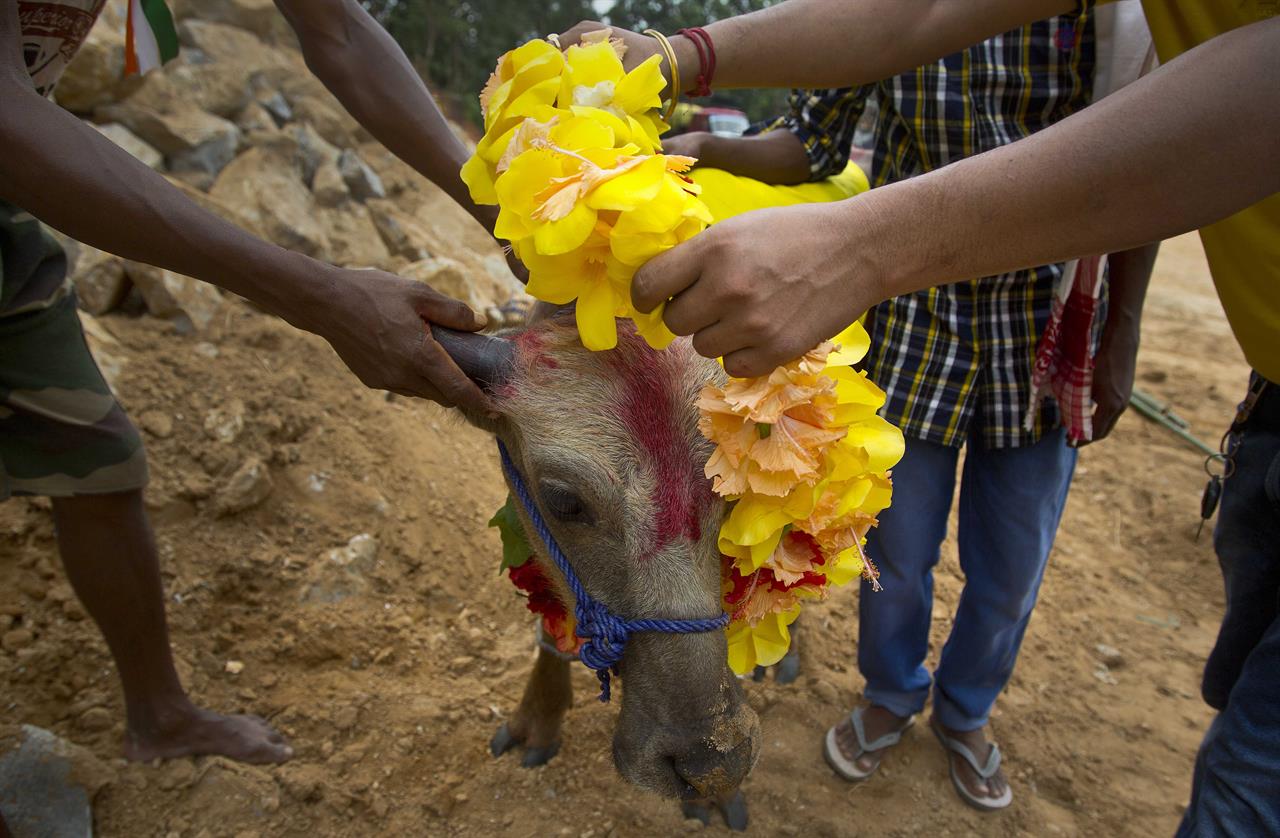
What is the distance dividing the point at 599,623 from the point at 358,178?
886cm

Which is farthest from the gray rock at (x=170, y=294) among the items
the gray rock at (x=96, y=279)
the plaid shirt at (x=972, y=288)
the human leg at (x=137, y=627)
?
the plaid shirt at (x=972, y=288)

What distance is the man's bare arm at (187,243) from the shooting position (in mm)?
1920

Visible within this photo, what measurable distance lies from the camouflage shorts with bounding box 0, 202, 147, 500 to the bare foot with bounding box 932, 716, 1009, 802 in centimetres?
357

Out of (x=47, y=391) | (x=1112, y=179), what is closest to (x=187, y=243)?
(x=47, y=391)

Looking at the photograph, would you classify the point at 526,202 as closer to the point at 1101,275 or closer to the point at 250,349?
the point at 1101,275

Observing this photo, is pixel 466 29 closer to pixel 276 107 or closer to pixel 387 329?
pixel 276 107

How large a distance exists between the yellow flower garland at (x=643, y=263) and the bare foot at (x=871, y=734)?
170 centimetres

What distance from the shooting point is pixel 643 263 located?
1678 mm

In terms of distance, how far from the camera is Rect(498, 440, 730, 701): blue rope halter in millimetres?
2113

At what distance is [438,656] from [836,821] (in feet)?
6.71

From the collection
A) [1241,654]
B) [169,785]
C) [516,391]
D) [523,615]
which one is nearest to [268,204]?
[523,615]

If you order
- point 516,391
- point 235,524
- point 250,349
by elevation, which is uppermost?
point 516,391

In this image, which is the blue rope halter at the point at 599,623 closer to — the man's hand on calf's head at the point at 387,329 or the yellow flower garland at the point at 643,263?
the yellow flower garland at the point at 643,263

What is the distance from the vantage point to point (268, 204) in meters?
7.42
